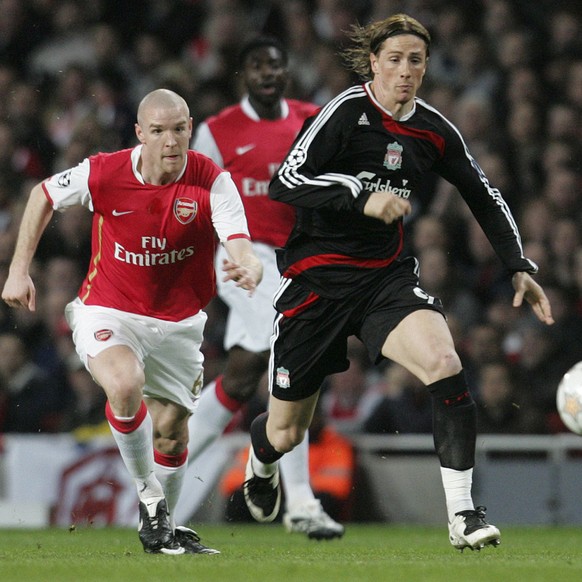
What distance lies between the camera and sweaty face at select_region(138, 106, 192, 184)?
611cm

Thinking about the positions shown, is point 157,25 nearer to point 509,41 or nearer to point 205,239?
point 509,41

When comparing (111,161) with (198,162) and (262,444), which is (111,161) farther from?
(262,444)

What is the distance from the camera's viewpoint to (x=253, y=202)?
797 cm

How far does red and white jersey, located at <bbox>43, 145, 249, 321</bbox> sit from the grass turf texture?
1221 millimetres

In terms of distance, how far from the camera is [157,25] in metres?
13.5

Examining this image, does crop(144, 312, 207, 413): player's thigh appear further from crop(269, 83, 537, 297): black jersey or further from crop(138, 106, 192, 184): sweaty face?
crop(138, 106, 192, 184): sweaty face

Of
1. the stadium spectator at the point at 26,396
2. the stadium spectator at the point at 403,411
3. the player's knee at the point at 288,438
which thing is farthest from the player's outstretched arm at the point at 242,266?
the stadium spectator at the point at 26,396

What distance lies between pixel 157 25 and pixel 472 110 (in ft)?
12.4

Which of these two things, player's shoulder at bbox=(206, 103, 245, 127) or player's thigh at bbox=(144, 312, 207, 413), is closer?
player's thigh at bbox=(144, 312, 207, 413)

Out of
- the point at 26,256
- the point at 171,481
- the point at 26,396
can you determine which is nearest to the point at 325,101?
the point at 26,396

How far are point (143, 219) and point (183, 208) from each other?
19 centimetres

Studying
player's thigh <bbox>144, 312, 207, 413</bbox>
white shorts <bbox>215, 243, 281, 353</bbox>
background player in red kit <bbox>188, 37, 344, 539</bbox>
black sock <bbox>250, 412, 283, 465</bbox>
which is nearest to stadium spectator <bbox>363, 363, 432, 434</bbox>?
background player in red kit <bbox>188, 37, 344, 539</bbox>

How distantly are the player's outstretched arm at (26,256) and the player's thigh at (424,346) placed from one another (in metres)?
1.61

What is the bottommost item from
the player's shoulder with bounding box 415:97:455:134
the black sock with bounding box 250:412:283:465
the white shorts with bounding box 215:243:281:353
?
the black sock with bounding box 250:412:283:465
